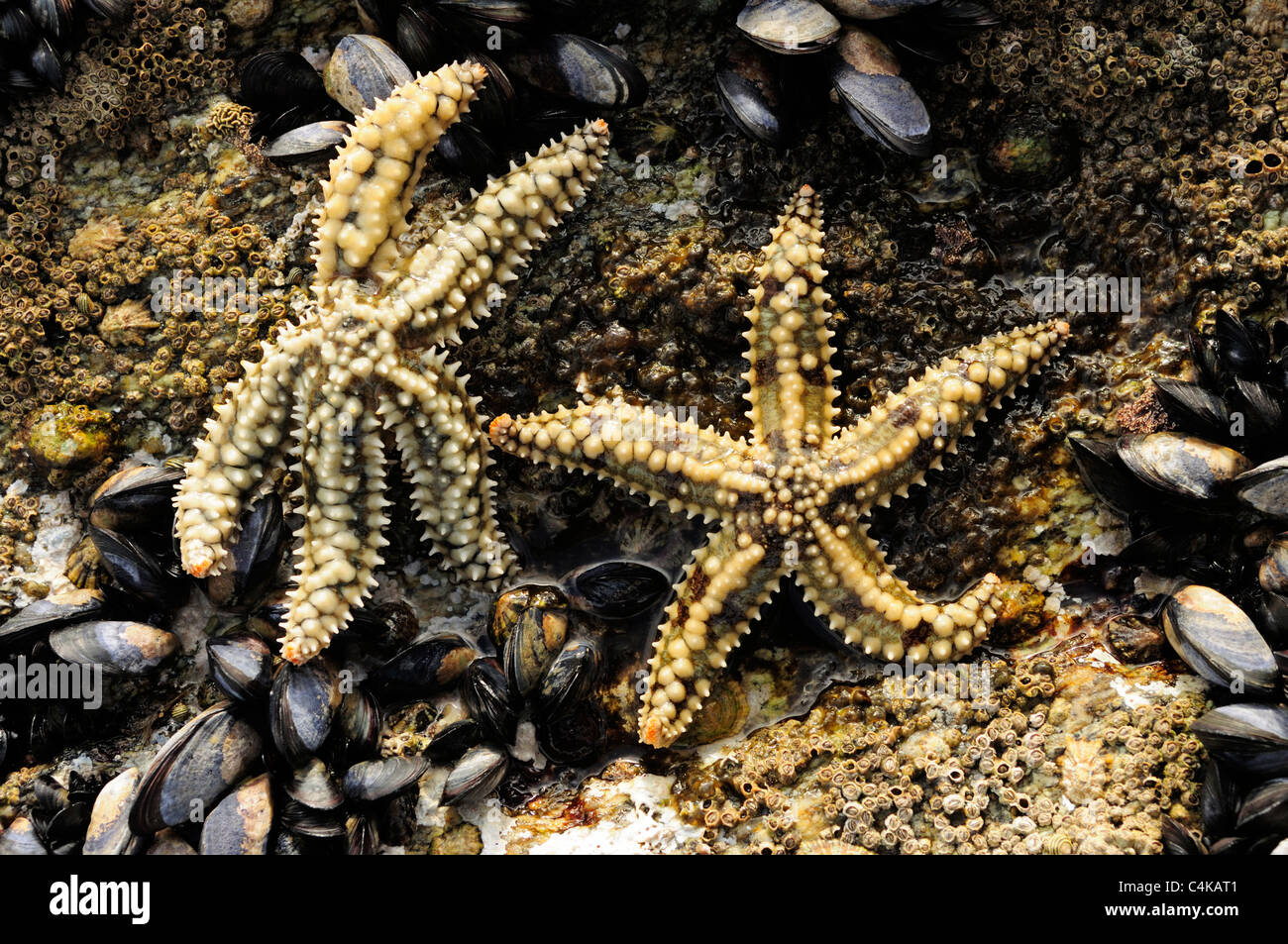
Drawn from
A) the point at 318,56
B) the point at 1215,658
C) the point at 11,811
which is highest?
the point at 318,56

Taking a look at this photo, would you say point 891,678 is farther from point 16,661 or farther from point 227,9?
point 227,9

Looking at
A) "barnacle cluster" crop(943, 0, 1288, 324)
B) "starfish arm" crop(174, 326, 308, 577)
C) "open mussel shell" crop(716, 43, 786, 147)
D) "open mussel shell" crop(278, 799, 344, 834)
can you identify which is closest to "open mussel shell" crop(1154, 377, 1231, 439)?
"barnacle cluster" crop(943, 0, 1288, 324)

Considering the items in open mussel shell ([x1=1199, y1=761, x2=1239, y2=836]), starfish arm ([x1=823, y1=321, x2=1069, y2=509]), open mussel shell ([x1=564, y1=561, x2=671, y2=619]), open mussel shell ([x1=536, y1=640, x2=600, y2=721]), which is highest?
starfish arm ([x1=823, y1=321, x2=1069, y2=509])

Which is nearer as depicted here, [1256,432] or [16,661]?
[1256,432]

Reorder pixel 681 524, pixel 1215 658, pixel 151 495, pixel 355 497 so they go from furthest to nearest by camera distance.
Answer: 1. pixel 681 524
2. pixel 151 495
3. pixel 355 497
4. pixel 1215 658

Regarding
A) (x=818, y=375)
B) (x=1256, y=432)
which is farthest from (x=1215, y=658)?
(x=818, y=375)

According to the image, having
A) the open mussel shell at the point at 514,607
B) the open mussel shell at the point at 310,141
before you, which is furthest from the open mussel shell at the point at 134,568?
the open mussel shell at the point at 310,141

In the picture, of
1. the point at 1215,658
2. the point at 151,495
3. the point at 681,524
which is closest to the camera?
the point at 1215,658

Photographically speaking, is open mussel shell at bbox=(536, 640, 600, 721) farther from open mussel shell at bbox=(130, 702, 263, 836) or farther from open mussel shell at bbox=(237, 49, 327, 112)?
open mussel shell at bbox=(237, 49, 327, 112)
